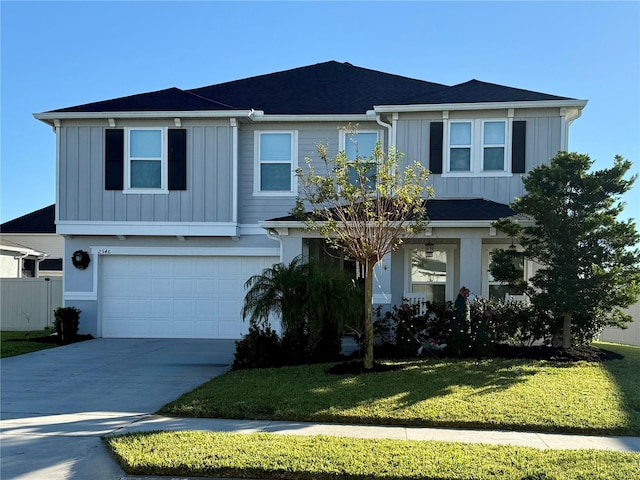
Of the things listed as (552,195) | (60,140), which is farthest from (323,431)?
(60,140)

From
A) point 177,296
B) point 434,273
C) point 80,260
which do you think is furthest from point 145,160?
point 434,273

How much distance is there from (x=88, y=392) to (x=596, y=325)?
358 inches

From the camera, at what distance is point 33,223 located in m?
31.0

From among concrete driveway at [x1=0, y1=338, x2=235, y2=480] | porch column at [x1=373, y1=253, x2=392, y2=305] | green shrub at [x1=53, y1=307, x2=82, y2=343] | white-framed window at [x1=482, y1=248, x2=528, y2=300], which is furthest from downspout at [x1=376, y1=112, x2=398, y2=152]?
green shrub at [x1=53, y1=307, x2=82, y2=343]

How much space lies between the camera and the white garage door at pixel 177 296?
14906 millimetres

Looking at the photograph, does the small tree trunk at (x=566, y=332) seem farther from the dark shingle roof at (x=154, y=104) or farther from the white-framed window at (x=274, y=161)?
the dark shingle roof at (x=154, y=104)

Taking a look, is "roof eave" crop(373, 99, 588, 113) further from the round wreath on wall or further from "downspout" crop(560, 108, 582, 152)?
the round wreath on wall

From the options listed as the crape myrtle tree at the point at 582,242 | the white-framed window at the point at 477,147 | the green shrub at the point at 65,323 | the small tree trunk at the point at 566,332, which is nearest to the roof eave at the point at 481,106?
the white-framed window at the point at 477,147

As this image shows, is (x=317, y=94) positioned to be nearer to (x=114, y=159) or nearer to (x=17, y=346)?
(x=114, y=159)

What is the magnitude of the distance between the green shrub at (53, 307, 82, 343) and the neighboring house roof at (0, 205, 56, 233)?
17.7m

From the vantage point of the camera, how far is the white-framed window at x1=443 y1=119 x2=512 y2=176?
1362 centimetres

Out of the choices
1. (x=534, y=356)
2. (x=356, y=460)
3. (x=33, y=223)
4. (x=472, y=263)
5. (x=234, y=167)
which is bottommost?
(x=534, y=356)

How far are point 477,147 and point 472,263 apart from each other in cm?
329

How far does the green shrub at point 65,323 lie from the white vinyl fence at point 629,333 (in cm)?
1443
